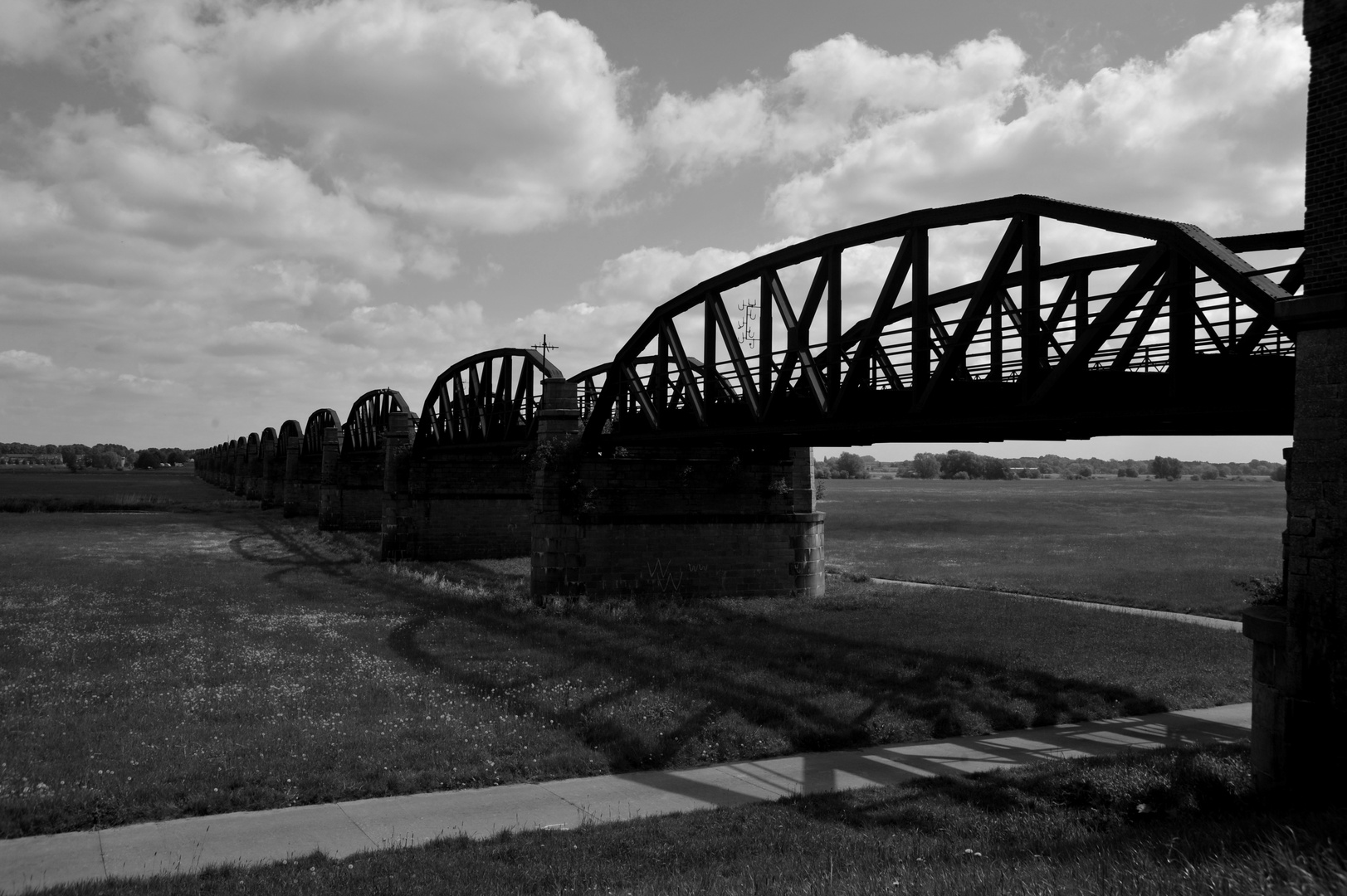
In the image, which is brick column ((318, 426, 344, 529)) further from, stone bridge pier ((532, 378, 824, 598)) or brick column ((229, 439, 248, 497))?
brick column ((229, 439, 248, 497))

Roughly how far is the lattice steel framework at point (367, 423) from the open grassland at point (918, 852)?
41.8 m

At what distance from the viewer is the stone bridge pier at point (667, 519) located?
82.2 feet

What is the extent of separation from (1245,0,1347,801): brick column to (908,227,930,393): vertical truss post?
7.00 meters

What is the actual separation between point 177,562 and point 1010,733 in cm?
3241

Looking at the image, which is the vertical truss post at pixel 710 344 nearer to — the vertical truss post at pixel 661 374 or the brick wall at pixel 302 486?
the vertical truss post at pixel 661 374

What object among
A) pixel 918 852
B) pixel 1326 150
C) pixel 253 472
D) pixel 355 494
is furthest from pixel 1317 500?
pixel 253 472

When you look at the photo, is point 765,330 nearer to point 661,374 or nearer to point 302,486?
point 661,374

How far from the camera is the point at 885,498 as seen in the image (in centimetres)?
11531

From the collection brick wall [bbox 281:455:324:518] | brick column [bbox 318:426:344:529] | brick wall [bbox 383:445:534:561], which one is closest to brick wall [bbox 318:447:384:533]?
brick column [bbox 318:426:344:529]

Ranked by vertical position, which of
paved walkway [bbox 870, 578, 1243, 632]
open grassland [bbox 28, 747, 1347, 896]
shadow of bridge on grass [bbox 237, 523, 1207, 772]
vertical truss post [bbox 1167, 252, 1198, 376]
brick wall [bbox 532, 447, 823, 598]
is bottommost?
paved walkway [bbox 870, 578, 1243, 632]

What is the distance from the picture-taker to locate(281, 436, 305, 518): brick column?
68875mm

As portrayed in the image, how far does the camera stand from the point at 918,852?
7855 millimetres

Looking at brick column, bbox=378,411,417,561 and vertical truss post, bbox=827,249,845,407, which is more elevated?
vertical truss post, bbox=827,249,845,407

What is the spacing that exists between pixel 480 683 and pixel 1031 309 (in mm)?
10330
